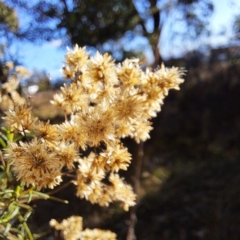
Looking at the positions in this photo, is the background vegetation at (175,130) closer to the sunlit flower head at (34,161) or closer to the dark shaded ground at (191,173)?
the dark shaded ground at (191,173)

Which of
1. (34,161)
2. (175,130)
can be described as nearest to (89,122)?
(34,161)

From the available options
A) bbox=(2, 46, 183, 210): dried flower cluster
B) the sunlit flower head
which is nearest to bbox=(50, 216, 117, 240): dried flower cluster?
bbox=(2, 46, 183, 210): dried flower cluster

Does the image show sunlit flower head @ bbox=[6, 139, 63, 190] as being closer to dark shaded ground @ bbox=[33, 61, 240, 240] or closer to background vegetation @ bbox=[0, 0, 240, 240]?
background vegetation @ bbox=[0, 0, 240, 240]

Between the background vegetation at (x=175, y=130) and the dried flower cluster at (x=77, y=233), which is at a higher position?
the background vegetation at (x=175, y=130)

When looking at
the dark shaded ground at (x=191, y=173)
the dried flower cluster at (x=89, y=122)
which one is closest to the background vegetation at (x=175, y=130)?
the dark shaded ground at (x=191, y=173)

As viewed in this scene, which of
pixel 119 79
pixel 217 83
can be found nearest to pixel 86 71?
pixel 119 79

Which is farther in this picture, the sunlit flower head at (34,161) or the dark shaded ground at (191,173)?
the dark shaded ground at (191,173)

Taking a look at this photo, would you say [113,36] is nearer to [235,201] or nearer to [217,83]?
[235,201]
